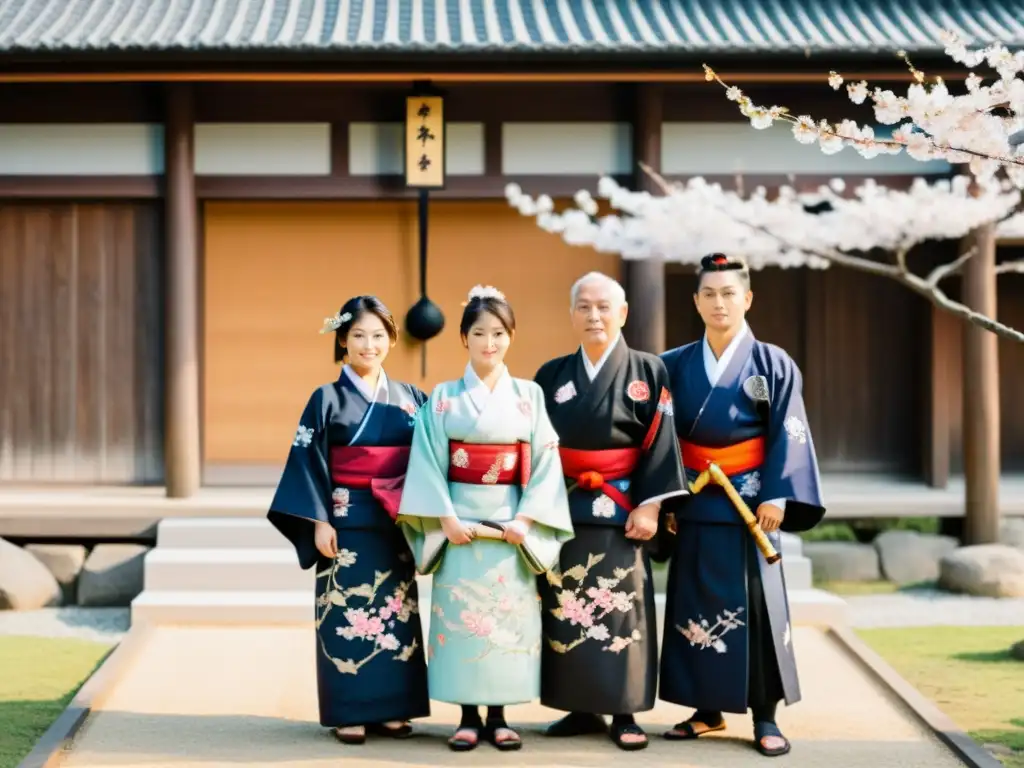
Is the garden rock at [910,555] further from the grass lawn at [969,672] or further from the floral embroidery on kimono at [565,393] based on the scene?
the floral embroidery on kimono at [565,393]

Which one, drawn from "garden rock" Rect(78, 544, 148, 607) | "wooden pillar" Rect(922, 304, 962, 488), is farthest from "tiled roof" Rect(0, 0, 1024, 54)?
"garden rock" Rect(78, 544, 148, 607)

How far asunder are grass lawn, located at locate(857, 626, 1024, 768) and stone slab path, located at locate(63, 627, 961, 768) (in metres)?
0.36

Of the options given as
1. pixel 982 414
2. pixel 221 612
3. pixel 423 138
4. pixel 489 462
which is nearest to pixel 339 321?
pixel 489 462

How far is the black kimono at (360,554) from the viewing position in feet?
15.9

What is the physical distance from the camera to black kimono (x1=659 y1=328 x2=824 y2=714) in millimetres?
4809

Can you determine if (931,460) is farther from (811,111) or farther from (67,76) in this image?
(67,76)

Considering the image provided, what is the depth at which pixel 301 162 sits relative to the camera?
8914 mm

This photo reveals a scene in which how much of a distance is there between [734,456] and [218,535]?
4.42 metres

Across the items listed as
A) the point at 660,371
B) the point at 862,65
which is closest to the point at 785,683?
the point at 660,371

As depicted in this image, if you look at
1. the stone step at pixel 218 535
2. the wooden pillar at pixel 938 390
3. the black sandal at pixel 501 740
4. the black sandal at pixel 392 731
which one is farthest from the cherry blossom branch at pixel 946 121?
the wooden pillar at pixel 938 390

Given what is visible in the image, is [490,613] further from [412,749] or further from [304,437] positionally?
[304,437]

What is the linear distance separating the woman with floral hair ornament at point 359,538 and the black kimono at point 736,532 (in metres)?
1.09

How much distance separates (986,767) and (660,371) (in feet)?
6.49

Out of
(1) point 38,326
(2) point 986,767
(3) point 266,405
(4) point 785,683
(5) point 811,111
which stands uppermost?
(5) point 811,111
